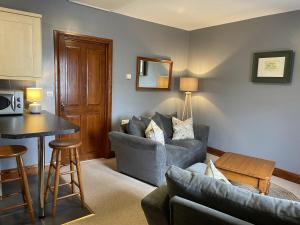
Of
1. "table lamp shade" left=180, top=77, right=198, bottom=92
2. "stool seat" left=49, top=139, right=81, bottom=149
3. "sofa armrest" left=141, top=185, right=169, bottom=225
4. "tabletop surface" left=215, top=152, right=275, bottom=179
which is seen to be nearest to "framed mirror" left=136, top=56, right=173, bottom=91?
"table lamp shade" left=180, top=77, right=198, bottom=92

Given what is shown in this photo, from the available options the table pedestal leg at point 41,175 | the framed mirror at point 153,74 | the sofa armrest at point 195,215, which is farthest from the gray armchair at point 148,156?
the sofa armrest at point 195,215

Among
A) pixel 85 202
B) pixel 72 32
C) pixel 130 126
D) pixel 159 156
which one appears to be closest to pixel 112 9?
pixel 72 32

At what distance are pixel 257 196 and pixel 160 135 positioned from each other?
225 cm

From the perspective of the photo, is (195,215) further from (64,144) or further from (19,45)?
(19,45)

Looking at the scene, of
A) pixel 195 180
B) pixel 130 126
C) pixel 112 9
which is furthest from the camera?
pixel 112 9

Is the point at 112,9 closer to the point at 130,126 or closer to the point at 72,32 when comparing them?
the point at 72,32

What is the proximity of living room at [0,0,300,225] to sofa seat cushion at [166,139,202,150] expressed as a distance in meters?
0.02

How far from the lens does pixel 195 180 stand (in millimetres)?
1390

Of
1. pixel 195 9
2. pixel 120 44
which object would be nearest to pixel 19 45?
pixel 120 44

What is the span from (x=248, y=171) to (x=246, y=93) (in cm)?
188

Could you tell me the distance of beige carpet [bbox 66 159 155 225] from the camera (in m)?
2.39

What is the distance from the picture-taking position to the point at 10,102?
268 centimetres

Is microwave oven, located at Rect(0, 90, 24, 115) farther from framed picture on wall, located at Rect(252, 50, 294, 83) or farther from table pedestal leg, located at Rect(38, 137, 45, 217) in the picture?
framed picture on wall, located at Rect(252, 50, 294, 83)

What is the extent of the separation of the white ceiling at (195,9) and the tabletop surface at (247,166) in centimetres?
220
